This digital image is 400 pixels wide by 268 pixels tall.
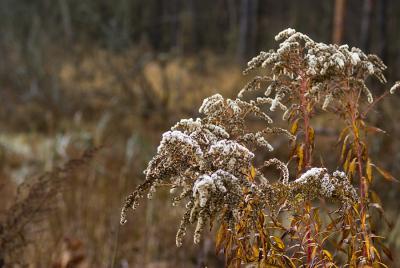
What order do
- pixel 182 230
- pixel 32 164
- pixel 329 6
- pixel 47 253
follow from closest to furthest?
pixel 182 230
pixel 47 253
pixel 32 164
pixel 329 6

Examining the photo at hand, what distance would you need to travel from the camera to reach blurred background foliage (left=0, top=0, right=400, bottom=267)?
Answer: 155 inches

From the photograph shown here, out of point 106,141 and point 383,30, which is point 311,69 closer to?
point 106,141

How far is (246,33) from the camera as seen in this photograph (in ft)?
48.5

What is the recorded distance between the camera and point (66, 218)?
442 cm

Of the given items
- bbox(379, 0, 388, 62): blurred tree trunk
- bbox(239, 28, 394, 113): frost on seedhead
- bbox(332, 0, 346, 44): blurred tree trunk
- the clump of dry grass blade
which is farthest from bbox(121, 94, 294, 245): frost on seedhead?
bbox(379, 0, 388, 62): blurred tree trunk

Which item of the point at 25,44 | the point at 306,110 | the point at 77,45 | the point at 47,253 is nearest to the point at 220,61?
the point at 77,45

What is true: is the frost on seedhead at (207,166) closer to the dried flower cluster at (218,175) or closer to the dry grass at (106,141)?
the dried flower cluster at (218,175)

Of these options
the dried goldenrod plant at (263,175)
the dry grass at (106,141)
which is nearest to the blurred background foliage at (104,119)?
the dry grass at (106,141)

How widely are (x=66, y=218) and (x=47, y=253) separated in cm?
102

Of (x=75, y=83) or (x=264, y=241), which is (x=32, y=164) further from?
(x=264, y=241)

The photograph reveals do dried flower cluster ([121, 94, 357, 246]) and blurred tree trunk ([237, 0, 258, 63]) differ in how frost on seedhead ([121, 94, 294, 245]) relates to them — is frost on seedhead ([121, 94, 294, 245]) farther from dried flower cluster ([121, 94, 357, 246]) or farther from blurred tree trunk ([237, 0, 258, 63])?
blurred tree trunk ([237, 0, 258, 63])

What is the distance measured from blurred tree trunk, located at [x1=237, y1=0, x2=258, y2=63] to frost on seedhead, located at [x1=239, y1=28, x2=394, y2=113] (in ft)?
41.7

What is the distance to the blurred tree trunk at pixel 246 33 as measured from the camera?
47.7 feet

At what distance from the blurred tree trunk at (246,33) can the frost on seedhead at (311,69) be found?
501 inches
